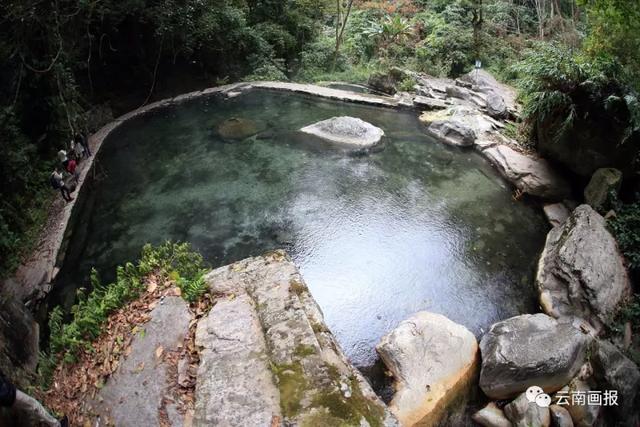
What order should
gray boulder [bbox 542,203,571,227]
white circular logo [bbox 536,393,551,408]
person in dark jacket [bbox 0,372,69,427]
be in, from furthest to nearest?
gray boulder [bbox 542,203,571,227] < white circular logo [bbox 536,393,551,408] < person in dark jacket [bbox 0,372,69,427]

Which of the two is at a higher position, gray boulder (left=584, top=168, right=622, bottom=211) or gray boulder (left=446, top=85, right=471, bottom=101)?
gray boulder (left=446, top=85, right=471, bottom=101)

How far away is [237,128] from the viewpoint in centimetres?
1398

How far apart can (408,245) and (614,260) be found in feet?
13.1

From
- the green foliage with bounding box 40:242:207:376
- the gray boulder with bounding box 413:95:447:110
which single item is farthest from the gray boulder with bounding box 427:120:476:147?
the green foliage with bounding box 40:242:207:376

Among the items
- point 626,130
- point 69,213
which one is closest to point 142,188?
point 69,213

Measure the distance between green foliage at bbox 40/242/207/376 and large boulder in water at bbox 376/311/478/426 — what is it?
10.9ft

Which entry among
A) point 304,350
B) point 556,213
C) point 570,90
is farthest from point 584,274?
point 304,350

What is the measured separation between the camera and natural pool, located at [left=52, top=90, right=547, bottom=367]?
7816mm

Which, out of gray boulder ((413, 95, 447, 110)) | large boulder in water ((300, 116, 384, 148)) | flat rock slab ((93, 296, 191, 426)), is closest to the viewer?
flat rock slab ((93, 296, 191, 426))

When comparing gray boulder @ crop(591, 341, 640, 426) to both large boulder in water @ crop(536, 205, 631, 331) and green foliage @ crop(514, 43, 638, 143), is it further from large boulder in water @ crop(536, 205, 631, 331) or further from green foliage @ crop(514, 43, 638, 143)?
green foliage @ crop(514, 43, 638, 143)

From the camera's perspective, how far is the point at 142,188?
428 inches

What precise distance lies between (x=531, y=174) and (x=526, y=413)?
7508mm

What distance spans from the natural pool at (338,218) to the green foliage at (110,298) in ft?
6.01

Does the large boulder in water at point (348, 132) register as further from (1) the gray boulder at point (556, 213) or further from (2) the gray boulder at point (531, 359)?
(2) the gray boulder at point (531, 359)
